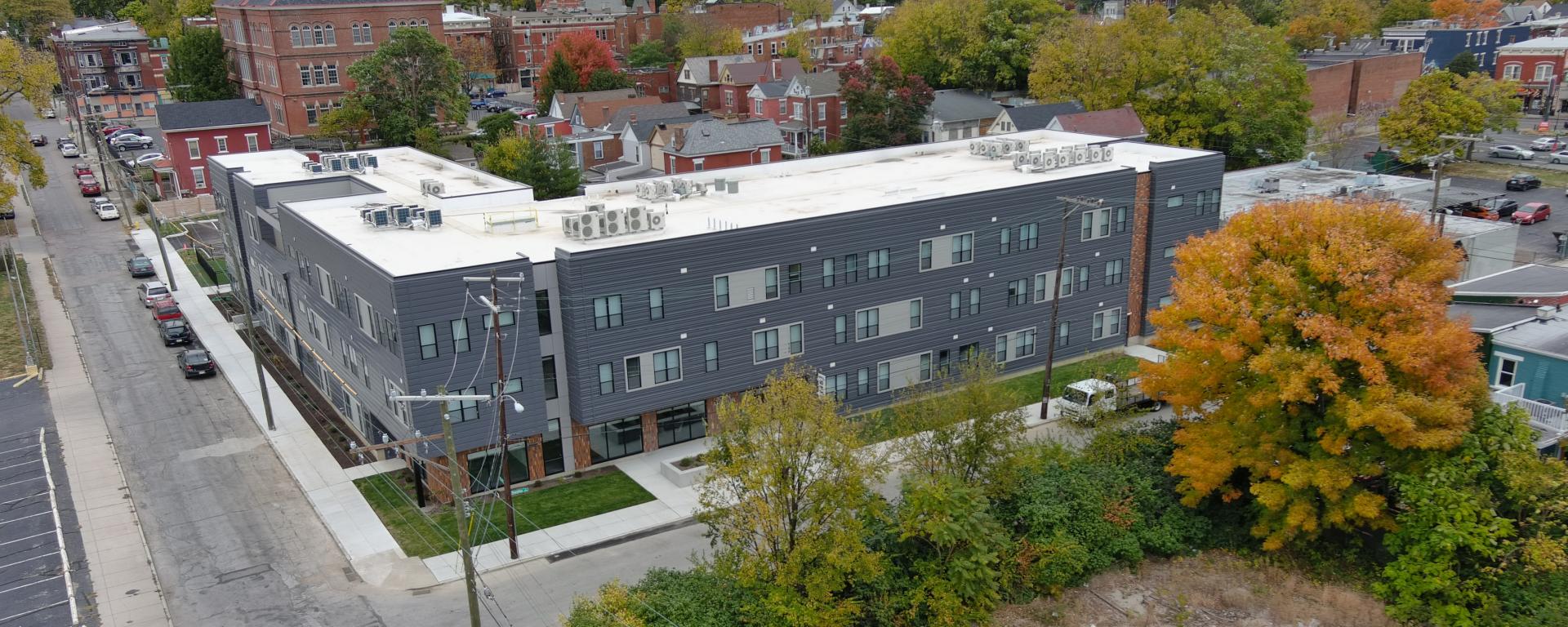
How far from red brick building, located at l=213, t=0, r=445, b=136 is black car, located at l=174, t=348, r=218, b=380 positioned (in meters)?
52.6

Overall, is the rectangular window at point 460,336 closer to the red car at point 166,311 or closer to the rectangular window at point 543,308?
the rectangular window at point 543,308

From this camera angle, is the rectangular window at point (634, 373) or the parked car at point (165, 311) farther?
the parked car at point (165, 311)

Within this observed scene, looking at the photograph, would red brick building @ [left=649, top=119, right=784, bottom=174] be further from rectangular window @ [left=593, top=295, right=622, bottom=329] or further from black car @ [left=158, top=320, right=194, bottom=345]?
rectangular window @ [left=593, top=295, right=622, bottom=329]

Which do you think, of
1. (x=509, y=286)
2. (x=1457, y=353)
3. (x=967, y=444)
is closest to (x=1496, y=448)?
(x=1457, y=353)

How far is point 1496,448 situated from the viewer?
29844mm

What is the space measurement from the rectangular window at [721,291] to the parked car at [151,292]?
37569 millimetres

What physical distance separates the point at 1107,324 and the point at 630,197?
22955 mm

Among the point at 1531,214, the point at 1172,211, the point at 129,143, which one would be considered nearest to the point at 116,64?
the point at 129,143

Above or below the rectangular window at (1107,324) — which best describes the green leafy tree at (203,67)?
above

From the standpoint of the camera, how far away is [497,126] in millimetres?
97875

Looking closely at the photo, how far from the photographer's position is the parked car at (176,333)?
54625 mm

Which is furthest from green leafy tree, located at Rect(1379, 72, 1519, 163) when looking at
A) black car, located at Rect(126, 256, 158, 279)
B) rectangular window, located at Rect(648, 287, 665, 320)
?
Result: black car, located at Rect(126, 256, 158, 279)

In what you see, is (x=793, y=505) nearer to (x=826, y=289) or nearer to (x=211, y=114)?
(x=826, y=289)

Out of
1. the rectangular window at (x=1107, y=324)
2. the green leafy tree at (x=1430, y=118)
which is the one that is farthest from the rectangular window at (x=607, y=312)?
the green leafy tree at (x=1430, y=118)
